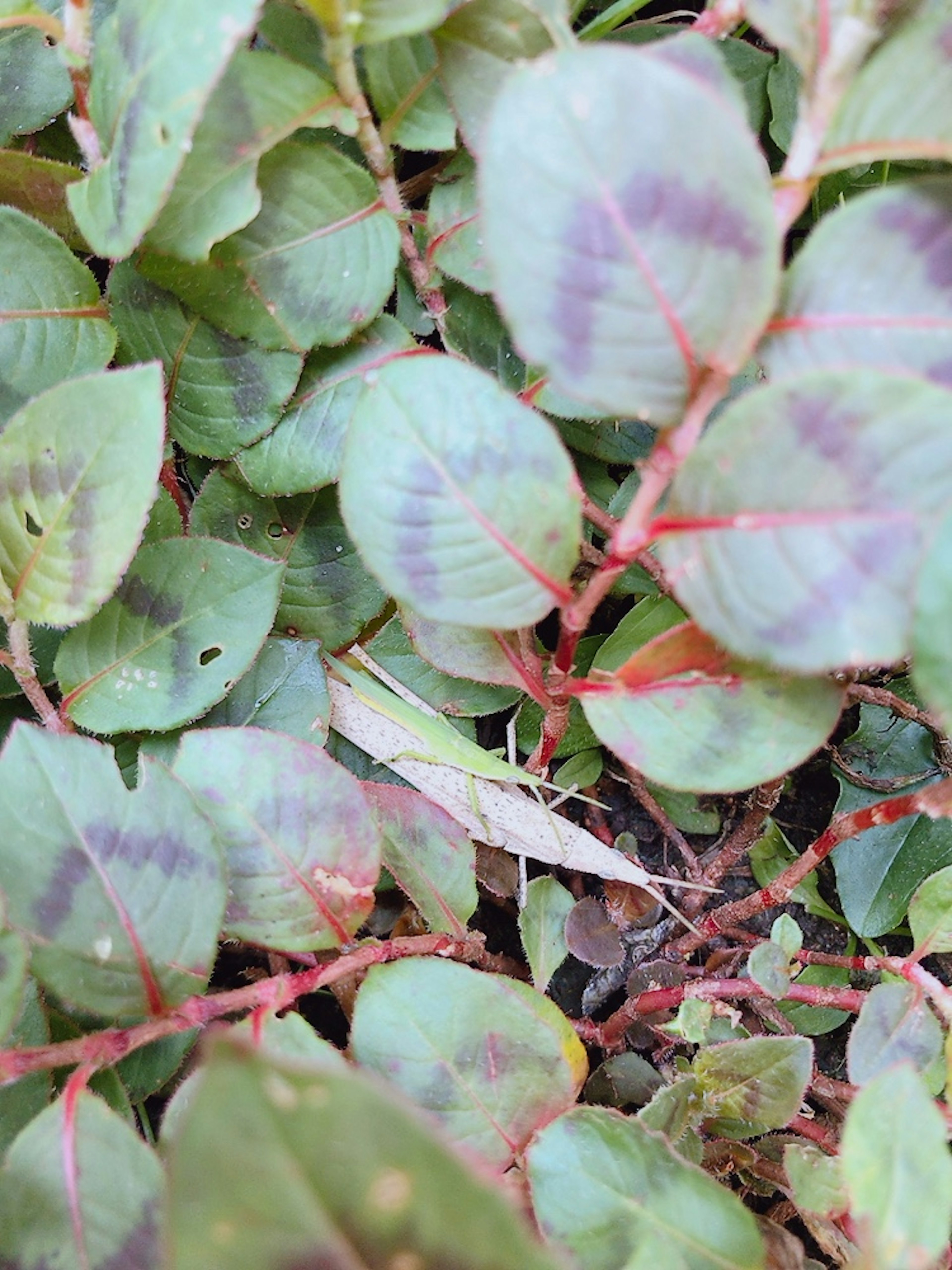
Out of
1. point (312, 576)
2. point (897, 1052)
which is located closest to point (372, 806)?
point (312, 576)

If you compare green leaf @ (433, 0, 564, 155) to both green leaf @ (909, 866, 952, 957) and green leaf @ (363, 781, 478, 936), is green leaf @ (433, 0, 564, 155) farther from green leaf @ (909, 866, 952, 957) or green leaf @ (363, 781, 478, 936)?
green leaf @ (909, 866, 952, 957)

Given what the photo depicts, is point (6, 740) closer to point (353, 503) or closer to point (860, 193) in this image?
point (353, 503)

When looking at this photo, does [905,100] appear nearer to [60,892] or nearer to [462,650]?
[462,650]

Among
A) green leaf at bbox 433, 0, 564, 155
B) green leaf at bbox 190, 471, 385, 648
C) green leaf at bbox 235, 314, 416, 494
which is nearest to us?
green leaf at bbox 433, 0, 564, 155

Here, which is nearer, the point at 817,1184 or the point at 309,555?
the point at 817,1184

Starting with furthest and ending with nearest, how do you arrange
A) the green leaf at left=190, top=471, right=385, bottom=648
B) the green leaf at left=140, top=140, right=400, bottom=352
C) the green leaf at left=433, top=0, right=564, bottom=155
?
the green leaf at left=190, top=471, right=385, bottom=648 → the green leaf at left=140, top=140, right=400, bottom=352 → the green leaf at left=433, top=0, right=564, bottom=155

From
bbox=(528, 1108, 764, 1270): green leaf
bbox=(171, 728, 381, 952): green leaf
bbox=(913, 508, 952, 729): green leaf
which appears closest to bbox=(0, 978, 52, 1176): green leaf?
bbox=(171, 728, 381, 952): green leaf

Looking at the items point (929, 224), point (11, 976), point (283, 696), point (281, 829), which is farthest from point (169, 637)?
point (929, 224)
